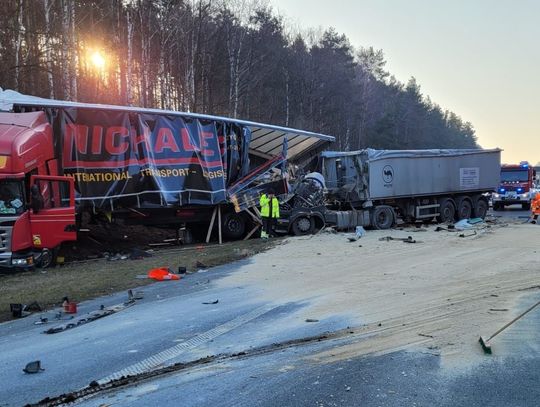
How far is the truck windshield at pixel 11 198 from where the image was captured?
436 inches

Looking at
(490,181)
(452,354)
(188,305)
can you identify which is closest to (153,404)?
(452,354)

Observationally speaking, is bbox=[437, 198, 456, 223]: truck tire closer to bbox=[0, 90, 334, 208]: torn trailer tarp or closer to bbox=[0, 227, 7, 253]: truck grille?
bbox=[0, 90, 334, 208]: torn trailer tarp

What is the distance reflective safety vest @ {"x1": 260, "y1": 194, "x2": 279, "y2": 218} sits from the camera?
694 inches

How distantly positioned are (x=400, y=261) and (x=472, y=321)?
5.33 m

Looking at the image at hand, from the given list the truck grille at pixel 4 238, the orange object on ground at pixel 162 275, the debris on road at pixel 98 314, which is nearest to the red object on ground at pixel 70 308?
the debris on road at pixel 98 314

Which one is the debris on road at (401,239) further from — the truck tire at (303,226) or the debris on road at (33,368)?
the debris on road at (33,368)

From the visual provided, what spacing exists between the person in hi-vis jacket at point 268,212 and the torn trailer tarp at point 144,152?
1043mm

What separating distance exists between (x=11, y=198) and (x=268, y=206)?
28.1ft

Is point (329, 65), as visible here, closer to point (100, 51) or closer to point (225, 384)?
point (100, 51)

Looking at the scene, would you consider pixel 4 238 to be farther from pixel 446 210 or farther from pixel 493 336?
pixel 446 210

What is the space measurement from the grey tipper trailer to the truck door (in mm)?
9695

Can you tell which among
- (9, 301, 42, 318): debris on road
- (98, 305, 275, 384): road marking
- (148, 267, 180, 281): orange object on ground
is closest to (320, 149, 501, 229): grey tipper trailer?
(148, 267, 180, 281): orange object on ground

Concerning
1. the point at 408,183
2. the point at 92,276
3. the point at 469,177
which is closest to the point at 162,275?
the point at 92,276

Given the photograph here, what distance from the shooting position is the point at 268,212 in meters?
17.8
